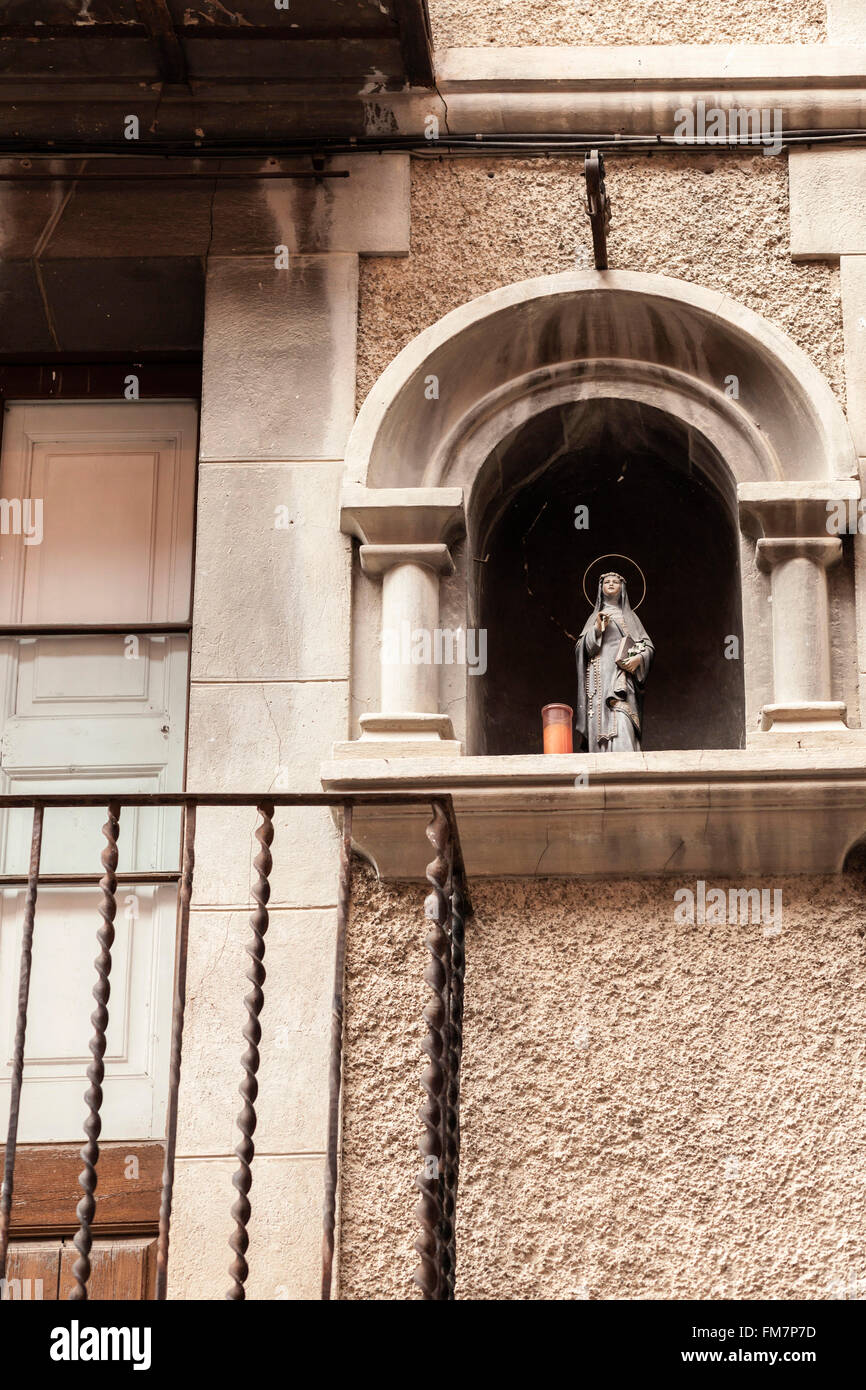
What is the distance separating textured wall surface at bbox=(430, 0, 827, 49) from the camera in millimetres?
6160

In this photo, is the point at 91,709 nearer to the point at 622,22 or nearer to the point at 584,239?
the point at 584,239

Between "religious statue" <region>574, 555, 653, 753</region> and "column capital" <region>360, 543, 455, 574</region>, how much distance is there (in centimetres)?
54

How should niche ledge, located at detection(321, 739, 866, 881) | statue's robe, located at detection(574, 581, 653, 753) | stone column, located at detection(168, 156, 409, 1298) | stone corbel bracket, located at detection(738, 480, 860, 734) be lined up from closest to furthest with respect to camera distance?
stone column, located at detection(168, 156, 409, 1298)
niche ledge, located at detection(321, 739, 866, 881)
stone corbel bracket, located at detection(738, 480, 860, 734)
statue's robe, located at detection(574, 581, 653, 753)

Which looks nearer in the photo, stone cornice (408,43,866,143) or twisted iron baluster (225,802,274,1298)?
twisted iron baluster (225,802,274,1298)

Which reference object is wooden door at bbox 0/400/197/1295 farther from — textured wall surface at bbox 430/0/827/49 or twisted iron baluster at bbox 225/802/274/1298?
textured wall surface at bbox 430/0/827/49

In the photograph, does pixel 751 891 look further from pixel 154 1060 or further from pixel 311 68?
pixel 311 68

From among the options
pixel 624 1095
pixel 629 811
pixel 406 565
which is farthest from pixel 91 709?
pixel 624 1095

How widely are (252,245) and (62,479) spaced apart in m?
0.99

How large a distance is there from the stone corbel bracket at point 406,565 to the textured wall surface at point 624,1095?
0.51 m

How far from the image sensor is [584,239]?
589cm

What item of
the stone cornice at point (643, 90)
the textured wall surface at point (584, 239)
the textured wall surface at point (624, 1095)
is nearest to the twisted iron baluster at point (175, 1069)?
the textured wall surface at point (624, 1095)

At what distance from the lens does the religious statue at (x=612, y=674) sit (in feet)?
18.2

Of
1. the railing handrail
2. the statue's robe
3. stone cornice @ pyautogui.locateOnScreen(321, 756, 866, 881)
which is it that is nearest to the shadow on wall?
the statue's robe
